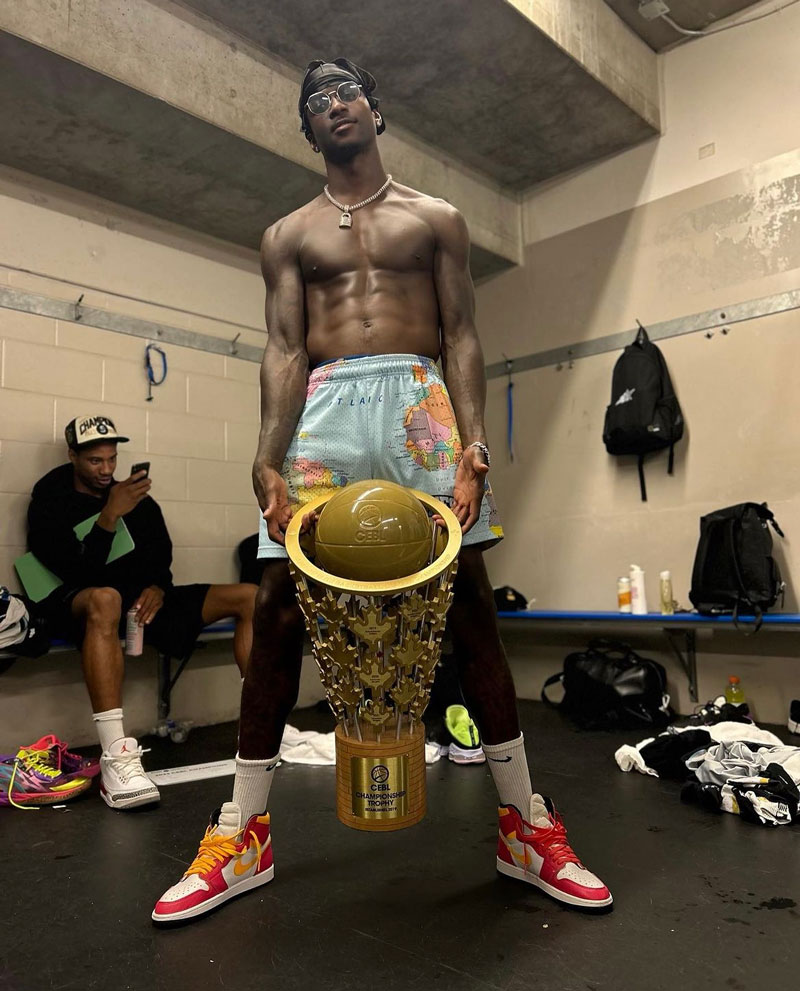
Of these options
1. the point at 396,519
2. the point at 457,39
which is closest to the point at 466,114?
the point at 457,39

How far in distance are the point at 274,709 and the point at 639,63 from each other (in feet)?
12.9

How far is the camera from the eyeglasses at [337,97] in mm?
1651

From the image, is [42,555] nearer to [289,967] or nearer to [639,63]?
[289,967]

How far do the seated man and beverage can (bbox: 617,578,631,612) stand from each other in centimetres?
189

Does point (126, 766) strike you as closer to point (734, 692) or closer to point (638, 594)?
point (638, 594)

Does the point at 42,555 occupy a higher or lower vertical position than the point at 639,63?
lower

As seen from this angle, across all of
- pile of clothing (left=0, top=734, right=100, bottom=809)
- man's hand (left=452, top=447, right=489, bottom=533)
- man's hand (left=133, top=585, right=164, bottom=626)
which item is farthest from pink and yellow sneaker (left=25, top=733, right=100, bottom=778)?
man's hand (left=452, top=447, right=489, bottom=533)

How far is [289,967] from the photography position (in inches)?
49.3

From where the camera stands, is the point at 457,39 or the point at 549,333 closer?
the point at 457,39

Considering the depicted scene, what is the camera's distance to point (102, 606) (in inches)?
109

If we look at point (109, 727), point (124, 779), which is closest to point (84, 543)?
point (109, 727)

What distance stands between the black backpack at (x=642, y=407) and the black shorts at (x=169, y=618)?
7.53ft

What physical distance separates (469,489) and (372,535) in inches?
14.1

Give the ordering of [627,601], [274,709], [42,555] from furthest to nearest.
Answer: [627,601]
[42,555]
[274,709]
